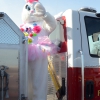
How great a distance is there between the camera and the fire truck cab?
8.27 feet

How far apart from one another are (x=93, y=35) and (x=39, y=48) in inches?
29.4

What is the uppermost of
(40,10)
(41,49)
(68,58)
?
(40,10)

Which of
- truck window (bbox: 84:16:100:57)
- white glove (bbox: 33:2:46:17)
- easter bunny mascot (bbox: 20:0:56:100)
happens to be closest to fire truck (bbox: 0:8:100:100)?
truck window (bbox: 84:16:100:57)

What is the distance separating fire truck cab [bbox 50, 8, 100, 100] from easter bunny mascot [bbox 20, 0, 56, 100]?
0.70ft

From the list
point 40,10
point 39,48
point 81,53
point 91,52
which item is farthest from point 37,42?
point 91,52

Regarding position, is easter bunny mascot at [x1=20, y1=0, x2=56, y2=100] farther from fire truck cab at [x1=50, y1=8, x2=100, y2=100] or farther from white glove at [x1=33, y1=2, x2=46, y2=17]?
fire truck cab at [x1=50, y1=8, x2=100, y2=100]

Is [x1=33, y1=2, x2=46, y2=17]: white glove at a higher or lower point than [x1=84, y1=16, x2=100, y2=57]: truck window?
higher

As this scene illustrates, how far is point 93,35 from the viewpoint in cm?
271

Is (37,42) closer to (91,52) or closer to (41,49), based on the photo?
(41,49)

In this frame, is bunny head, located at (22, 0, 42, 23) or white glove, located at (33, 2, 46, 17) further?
bunny head, located at (22, 0, 42, 23)

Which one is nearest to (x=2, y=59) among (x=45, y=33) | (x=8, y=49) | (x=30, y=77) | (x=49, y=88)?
(x=8, y=49)

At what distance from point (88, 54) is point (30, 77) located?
32.2 inches

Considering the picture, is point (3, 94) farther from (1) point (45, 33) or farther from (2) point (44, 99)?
(1) point (45, 33)

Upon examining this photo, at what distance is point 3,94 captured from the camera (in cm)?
190
